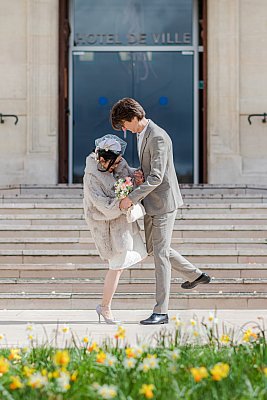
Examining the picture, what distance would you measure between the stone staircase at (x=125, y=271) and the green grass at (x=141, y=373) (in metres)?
3.52

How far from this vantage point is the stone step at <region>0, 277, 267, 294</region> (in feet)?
28.9

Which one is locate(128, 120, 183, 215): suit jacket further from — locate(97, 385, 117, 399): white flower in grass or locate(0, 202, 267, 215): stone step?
locate(0, 202, 267, 215): stone step

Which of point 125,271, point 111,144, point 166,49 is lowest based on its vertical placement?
point 125,271

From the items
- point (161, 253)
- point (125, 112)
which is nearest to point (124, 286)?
point (161, 253)

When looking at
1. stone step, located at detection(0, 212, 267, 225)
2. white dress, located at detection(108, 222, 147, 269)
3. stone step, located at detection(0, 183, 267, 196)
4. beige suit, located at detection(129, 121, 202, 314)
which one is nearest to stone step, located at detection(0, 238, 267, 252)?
stone step, located at detection(0, 212, 267, 225)

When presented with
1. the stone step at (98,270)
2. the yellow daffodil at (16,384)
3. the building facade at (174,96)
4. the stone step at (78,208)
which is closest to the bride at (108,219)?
the stone step at (98,270)

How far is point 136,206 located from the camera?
724 centimetres

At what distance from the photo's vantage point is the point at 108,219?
726 centimetres

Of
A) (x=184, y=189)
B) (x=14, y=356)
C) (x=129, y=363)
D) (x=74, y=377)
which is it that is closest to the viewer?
(x=74, y=377)

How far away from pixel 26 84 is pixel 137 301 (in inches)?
324

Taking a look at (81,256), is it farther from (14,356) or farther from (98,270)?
(14,356)

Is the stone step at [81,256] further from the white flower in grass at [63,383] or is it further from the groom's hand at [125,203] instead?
the white flower in grass at [63,383]

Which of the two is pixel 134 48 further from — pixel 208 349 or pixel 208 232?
pixel 208 349

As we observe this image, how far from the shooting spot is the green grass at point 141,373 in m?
3.68
